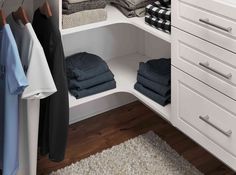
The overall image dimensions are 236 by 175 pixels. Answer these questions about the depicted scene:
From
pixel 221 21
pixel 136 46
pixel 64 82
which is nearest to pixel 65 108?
→ pixel 64 82

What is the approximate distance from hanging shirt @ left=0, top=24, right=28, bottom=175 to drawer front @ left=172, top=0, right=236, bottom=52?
0.71 m

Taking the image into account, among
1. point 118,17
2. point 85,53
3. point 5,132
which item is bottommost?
point 5,132

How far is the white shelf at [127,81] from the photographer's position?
6.30 ft

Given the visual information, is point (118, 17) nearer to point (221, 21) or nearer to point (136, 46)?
point (136, 46)

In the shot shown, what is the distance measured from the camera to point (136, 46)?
8.17 ft

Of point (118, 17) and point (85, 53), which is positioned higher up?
point (118, 17)

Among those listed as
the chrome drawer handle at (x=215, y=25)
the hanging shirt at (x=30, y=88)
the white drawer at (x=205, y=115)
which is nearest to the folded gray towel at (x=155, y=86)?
the white drawer at (x=205, y=115)

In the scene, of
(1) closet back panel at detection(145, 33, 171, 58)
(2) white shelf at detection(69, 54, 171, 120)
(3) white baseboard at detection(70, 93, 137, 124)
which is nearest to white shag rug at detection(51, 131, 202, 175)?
(2) white shelf at detection(69, 54, 171, 120)

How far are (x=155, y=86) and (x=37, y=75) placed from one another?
737mm

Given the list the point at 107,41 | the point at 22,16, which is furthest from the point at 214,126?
the point at 107,41

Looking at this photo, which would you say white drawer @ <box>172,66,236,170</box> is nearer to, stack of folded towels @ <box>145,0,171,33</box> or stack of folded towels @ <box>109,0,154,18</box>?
stack of folded towels @ <box>145,0,171,33</box>

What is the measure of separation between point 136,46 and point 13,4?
0.92 m

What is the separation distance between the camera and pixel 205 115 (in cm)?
159

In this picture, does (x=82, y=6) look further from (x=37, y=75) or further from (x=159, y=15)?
(x=37, y=75)
